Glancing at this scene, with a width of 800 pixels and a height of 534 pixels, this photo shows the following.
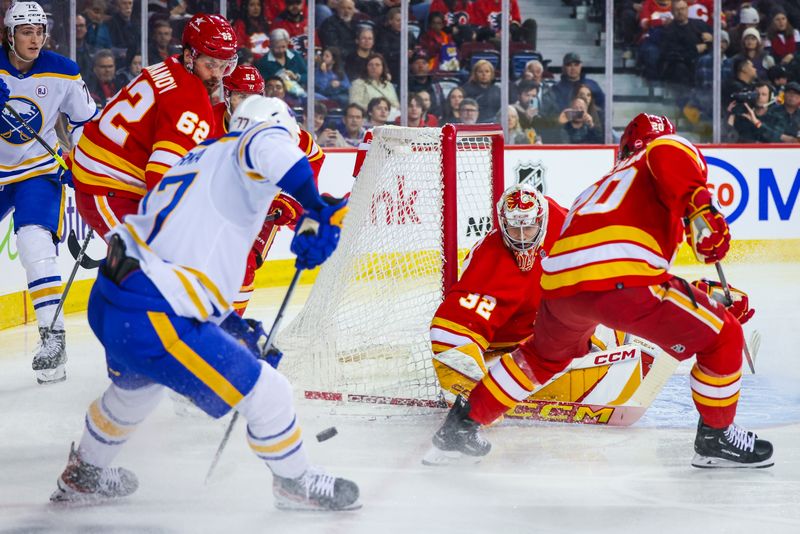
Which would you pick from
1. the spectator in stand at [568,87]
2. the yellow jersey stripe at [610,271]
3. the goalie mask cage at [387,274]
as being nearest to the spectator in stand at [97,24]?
the spectator in stand at [568,87]

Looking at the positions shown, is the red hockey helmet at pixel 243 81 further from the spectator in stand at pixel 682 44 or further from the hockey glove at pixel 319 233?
the spectator in stand at pixel 682 44

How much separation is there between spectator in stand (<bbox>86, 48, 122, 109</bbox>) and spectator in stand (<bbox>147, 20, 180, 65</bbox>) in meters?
0.25

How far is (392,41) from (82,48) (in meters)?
1.85

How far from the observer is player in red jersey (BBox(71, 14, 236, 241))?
353 centimetres

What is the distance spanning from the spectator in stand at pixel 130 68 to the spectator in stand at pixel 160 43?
88 millimetres

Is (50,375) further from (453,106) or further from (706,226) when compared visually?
(453,106)

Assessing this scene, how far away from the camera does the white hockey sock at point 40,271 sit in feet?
14.8

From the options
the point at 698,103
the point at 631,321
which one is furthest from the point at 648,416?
the point at 698,103

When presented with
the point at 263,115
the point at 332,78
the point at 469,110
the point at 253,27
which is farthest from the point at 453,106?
the point at 263,115

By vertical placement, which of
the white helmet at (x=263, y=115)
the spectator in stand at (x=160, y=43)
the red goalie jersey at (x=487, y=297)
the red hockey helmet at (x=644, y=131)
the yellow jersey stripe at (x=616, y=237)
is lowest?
the red goalie jersey at (x=487, y=297)

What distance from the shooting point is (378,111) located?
762 cm

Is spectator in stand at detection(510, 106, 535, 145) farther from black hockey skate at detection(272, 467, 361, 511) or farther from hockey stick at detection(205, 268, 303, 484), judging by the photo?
black hockey skate at detection(272, 467, 361, 511)

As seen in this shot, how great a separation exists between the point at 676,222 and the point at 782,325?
8.70 feet

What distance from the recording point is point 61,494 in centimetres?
298
